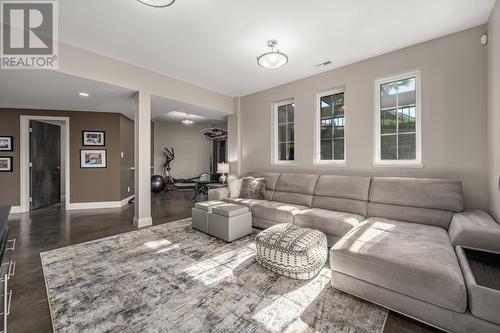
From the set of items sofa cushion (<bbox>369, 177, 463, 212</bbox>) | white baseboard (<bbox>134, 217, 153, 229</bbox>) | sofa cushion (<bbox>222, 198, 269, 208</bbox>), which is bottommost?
white baseboard (<bbox>134, 217, 153, 229</bbox>)

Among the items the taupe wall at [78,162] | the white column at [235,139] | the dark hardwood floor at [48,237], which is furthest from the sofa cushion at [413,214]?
the taupe wall at [78,162]

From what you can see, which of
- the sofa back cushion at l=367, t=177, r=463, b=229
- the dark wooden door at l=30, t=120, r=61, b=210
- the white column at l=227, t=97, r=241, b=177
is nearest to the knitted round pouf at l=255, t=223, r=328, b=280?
the sofa back cushion at l=367, t=177, r=463, b=229

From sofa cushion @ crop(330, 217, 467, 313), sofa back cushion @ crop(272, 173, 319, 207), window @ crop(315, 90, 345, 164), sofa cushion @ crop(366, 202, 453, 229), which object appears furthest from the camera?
window @ crop(315, 90, 345, 164)

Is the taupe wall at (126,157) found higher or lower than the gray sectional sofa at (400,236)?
higher

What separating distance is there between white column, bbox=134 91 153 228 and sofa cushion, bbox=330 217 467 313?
3.41 m

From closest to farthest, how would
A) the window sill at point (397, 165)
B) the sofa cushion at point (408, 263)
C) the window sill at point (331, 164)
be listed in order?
1. the sofa cushion at point (408, 263)
2. the window sill at point (397, 165)
3. the window sill at point (331, 164)

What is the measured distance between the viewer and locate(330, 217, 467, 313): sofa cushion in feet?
4.61

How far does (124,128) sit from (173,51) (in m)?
3.81

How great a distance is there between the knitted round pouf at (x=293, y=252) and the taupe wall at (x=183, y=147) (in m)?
7.34

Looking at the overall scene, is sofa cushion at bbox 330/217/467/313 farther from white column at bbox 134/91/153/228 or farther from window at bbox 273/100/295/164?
white column at bbox 134/91/153/228

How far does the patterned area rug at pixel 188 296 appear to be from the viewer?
155cm

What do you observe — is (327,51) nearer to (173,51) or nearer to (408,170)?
(408,170)

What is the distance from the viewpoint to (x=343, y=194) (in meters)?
Result: 3.24

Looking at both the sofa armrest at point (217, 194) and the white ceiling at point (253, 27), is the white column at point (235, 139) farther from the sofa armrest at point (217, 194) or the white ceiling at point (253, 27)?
the white ceiling at point (253, 27)
